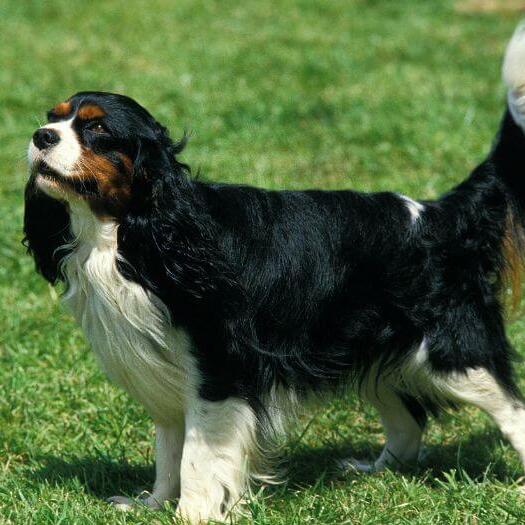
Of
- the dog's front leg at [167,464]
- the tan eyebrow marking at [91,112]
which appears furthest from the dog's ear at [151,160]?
the dog's front leg at [167,464]

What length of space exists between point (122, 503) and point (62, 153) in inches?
59.6

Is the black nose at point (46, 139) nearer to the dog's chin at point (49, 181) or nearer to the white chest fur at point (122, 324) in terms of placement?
the dog's chin at point (49, 181)

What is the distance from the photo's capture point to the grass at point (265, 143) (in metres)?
4.48

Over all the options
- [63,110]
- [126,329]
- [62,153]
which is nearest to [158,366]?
[126,329]

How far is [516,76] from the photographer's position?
181 inches

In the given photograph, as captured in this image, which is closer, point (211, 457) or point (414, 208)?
point (211, 457)

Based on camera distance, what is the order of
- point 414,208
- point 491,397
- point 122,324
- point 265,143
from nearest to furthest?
point 122,324 < point 491,397 < point 414,208 < point 265,143

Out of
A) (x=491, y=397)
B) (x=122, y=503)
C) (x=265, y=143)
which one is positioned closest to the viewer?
(x=122, y=503)

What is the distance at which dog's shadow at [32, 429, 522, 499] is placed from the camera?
471 centimetres

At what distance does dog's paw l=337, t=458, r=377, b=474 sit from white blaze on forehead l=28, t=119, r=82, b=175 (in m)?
1.93

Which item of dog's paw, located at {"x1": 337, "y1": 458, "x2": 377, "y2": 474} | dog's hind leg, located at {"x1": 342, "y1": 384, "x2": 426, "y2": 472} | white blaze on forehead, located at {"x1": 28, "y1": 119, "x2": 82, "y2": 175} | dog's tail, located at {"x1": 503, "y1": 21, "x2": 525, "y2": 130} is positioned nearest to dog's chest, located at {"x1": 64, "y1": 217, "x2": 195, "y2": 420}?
white blaze on forehead, located at {"x1": 28, "y1": 119, "x2": 82, "y2": 175}

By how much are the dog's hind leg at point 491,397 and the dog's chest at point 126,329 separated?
3.81ft

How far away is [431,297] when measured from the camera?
14.9 feet

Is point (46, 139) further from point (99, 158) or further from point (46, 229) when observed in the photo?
point (46, 229)
